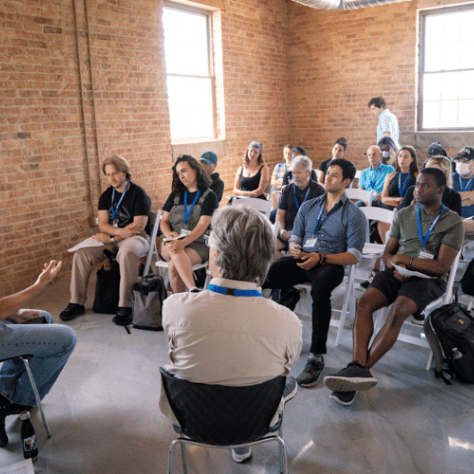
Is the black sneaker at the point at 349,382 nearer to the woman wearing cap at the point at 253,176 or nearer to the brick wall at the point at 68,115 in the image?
the brick wall at the point at 68,115

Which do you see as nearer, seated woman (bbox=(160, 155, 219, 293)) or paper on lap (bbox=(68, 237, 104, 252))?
seated woman (bbox=(160, 155, 219, 293))

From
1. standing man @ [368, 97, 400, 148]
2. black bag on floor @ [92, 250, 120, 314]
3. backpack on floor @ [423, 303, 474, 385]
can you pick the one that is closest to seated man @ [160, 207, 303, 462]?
backpack on floor @ [423, 303, 474, 385]

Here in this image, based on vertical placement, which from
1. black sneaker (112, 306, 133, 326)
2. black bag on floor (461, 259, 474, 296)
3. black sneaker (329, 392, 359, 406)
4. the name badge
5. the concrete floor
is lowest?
the concrete floor

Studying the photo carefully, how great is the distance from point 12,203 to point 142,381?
2.59 metres

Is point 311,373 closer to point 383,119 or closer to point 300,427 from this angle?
point 300,427

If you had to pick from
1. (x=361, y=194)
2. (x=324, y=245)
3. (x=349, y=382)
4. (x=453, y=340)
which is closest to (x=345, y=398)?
(x=349, y=382)

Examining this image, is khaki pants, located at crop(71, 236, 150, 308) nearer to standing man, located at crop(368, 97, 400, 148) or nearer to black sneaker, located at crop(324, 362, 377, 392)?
black sneaker, located at crop(324, 362, 377, 392)

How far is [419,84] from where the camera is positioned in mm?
7855

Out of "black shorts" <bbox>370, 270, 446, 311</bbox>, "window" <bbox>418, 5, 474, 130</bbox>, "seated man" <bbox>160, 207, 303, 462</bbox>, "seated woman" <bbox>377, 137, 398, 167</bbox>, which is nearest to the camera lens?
"seated man" <bbox>160, 207, 303, 462</bbox>

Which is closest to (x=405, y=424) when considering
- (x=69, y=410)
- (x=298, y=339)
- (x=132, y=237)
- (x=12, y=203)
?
(x=298, y=339)

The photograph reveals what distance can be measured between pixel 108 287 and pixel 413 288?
2.54 metres

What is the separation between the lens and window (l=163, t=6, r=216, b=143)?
21.9 ft

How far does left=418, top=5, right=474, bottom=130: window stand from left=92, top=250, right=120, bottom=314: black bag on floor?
5.88m

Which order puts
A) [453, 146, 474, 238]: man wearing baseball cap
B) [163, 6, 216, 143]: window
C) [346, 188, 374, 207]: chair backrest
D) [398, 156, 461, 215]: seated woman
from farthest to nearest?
1. [163, 6, 216, 143]: window
2. [346, 188, 374, 207]: chair backrest
3. [453, 146, 474, 238]: man wearing baseball cap
4. [398, 156, 461, 215]: seated woman
